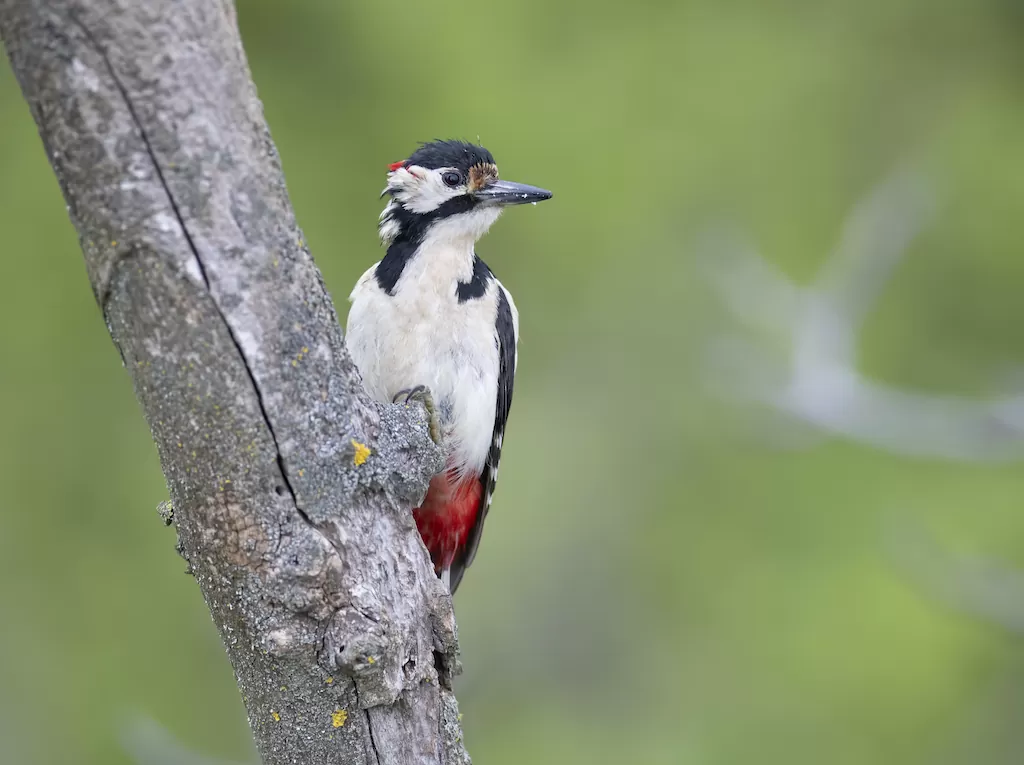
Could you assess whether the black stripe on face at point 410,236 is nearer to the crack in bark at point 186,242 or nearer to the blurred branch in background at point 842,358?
the crack in bark at point 186,242

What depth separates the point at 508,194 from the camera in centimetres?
294

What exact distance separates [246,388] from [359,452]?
0.77ft

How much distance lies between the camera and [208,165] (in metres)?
1.55

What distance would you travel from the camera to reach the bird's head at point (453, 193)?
2.95m

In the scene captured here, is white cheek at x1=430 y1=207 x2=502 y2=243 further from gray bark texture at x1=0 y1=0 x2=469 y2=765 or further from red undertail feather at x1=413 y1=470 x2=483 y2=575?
gray bark texture at x1=0 y1=0 x2=469 y2=765

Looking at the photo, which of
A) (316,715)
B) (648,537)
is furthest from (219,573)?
(648,537)

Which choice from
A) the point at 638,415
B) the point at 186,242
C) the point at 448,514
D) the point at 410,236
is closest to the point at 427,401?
the point at 410,236

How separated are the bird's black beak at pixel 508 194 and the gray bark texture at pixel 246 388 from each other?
41.2 inches

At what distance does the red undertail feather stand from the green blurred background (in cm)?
283

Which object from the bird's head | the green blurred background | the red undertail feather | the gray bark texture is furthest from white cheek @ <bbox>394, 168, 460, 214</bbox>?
the green blurred background

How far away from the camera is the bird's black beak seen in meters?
2.94

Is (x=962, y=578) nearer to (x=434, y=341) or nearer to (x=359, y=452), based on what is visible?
(x=434, y=341)

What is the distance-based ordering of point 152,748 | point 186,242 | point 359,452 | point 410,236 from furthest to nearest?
1. point 152,748
2. point 410,236
3. point 359,452
4. point 186,242

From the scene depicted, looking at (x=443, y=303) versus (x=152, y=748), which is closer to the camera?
(x=443, y=303)
